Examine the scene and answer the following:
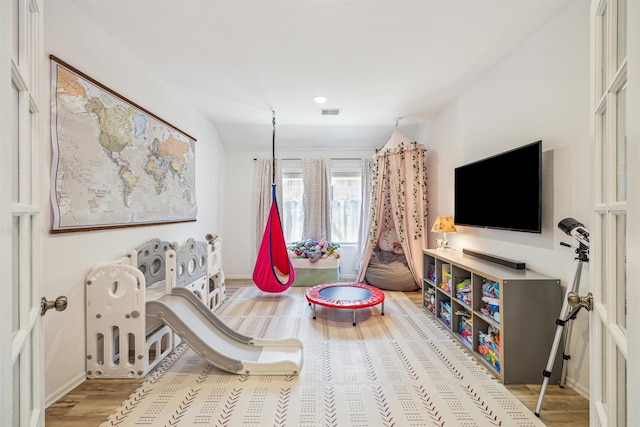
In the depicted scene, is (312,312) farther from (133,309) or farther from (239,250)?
(239,250)

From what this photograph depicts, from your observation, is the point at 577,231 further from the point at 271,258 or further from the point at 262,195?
the point at 262,195

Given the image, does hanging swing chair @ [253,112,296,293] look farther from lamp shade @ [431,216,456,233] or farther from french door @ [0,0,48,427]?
french door @ [0,0,48,427]

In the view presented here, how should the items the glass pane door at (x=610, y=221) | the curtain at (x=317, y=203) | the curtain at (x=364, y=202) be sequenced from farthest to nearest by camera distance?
1. the curtain at (x=317, y=203)
2. the curtain at (x=364, y=202)
3. the glass pane door at (x=610, y=221)

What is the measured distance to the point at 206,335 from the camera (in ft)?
7.38

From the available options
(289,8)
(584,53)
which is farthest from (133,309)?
(584,53)

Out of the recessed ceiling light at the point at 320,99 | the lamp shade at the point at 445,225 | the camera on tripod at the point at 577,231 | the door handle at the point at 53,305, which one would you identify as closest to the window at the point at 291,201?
the recessed ceiling light at the point at 320,99

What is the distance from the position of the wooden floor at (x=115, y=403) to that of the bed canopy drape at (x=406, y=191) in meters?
2.22

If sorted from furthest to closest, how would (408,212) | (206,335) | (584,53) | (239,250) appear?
(239,250), (408,212), (206,335), (584,53)

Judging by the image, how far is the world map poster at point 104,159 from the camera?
1802 mm

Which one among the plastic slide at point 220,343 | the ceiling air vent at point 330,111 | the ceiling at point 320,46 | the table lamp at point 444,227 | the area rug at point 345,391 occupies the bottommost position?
the area rug at point 345,391

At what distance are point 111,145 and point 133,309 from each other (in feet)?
4.09

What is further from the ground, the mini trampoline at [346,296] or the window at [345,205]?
the window at [345,205]

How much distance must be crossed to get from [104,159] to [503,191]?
10.5ft

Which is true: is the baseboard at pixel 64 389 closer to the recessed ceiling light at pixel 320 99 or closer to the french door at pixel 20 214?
the french door at pixel 20 214
